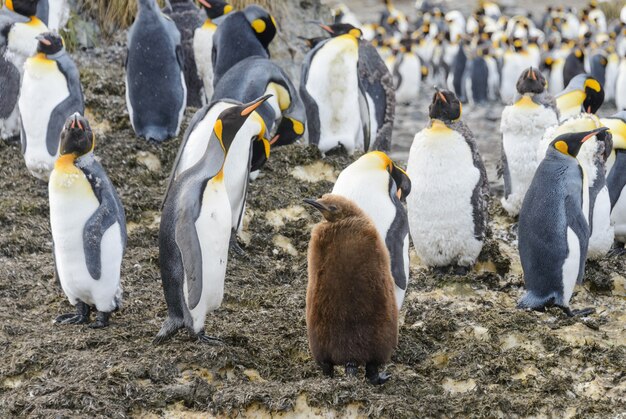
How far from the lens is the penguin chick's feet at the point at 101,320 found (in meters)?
5.36

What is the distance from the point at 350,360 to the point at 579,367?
3.97 ft

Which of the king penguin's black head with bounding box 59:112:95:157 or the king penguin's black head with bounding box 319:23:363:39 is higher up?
the king penguin's black head with bounding box 59:112:95:157

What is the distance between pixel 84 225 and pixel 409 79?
1439cm

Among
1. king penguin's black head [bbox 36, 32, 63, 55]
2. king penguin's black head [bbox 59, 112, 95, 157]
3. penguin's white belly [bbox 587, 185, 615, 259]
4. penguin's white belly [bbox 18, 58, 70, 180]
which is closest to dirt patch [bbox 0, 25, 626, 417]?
penguin's white belly [bbox 587, 185, 615, 259]

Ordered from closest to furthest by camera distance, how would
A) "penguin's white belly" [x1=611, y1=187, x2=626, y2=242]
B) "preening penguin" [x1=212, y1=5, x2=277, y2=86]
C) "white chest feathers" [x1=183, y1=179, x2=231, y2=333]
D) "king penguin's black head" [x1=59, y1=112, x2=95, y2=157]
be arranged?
"white chest feathers" [x1=183, y1=179, x2=231, y2=333] < "king penguin's black head" [x1=59, y1=112, x2=95, y2=157] < "penguin's white belly" [x1=611, y1=187, x2=626, y2=242] < "preening penguin" [x1=212, y1=5, x2=277, y2=86]

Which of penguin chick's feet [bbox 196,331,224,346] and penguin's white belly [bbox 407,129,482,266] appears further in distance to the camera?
penguin's white belly [bbox 407,129,482,266]

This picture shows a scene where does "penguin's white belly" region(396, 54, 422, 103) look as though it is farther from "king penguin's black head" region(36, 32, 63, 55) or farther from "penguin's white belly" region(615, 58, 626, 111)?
"king penguin's black head" region(36, 32, 63, 55)

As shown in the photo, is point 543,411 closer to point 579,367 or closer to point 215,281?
point 579,367

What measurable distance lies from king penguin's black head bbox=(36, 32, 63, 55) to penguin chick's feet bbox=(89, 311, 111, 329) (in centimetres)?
271

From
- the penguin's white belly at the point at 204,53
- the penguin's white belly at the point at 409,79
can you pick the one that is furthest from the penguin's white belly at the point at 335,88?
the penguin's white belly at the point at 409,79

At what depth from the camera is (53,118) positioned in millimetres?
7484

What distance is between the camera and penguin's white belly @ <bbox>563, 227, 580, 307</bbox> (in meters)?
5.87

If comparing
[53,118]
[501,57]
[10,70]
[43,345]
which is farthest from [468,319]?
[501,57]

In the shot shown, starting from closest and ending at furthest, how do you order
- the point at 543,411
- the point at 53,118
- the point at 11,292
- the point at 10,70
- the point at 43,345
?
the point at 543,411
the point at 43,345
the point at 11,292
the point at 53,118
the point at 10,70
